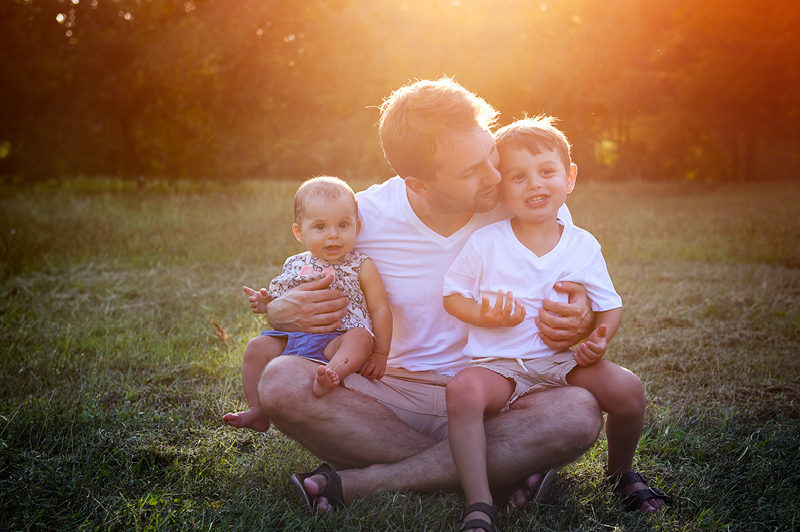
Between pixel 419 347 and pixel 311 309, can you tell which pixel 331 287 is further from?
pixel 419 347

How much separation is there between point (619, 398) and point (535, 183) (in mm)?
830

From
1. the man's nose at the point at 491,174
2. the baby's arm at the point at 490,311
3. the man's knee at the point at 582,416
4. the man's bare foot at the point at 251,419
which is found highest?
the man's nose at the point at 491,174

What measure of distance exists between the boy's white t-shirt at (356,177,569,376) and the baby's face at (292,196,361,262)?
193 mm

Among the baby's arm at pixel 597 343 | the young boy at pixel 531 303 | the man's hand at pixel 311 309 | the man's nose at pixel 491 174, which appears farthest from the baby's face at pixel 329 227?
the baby's arm at pixel 597 343

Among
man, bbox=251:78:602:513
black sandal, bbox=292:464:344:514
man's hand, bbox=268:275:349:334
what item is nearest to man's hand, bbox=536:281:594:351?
man, bbox=251:78:602:513

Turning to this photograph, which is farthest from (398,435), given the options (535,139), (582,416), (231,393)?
(231,393)

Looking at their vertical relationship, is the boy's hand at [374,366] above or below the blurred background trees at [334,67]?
below

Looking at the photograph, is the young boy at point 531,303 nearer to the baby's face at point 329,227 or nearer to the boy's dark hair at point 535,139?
the boy's dark hair at point 535,139

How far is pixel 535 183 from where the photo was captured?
2312 millimetres

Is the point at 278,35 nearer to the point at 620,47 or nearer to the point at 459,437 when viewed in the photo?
the point at 620,47

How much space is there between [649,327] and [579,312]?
8.98ft

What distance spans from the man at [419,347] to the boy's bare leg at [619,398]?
9cm

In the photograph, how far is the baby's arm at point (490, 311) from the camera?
218 cm

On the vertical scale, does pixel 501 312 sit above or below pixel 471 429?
above
